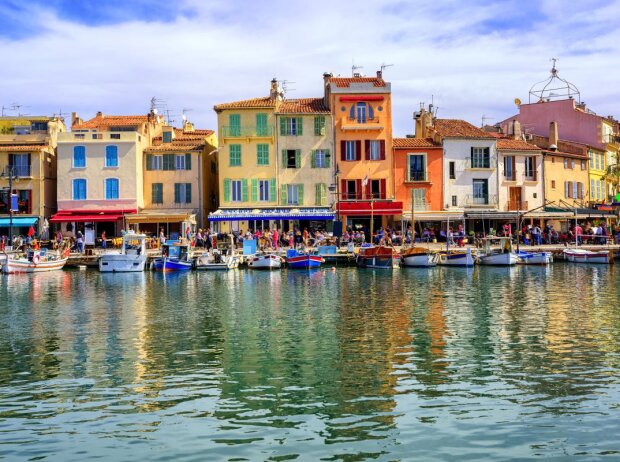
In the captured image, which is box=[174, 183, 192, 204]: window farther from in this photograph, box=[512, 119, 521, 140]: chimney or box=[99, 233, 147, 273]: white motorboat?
box=[512, 119, 521, 140]: chimney

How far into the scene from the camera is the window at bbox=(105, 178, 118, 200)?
60.0 meters

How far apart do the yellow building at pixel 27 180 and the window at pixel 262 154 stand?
1705 centimetres

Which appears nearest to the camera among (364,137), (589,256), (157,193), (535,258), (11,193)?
(535,258)

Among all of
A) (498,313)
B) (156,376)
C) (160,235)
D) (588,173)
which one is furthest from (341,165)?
(156,376)

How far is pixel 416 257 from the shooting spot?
5041 cm

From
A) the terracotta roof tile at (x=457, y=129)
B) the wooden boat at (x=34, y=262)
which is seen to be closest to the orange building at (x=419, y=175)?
the terracotta roof tile at (x=457, y=129)

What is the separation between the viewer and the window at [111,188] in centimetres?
5997

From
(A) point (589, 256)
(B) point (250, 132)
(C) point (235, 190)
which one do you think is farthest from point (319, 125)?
(A) point (589, 256)

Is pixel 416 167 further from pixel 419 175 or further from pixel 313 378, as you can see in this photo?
pixel 313 378

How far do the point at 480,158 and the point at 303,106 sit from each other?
15.9 meters

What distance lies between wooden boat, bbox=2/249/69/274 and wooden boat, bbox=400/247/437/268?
23908mm

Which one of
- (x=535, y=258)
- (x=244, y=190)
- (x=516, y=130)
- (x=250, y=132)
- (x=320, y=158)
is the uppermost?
(x=516, y=130)

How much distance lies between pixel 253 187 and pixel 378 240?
11.6m

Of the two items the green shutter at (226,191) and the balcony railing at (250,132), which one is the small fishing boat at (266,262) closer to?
the green shutter at (226,191)
